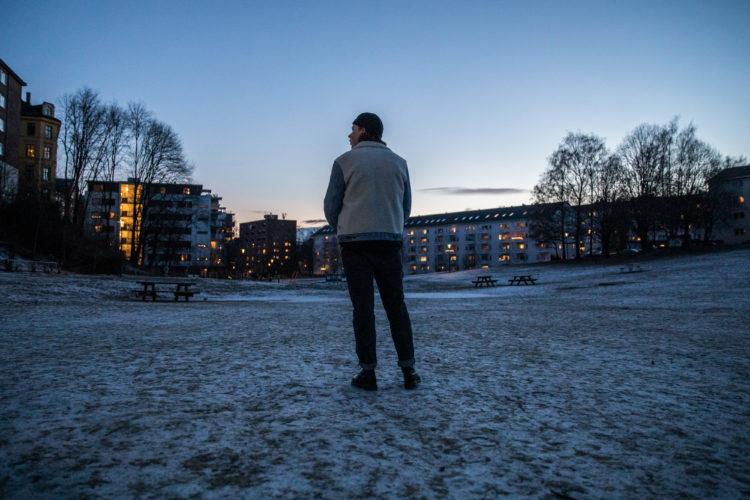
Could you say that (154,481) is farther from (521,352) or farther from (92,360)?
(521,352)

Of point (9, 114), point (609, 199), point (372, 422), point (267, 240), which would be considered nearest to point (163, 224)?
point (9, 114)

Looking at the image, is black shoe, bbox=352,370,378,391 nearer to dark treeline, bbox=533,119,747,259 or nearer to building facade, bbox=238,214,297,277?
dark treeline, bbox=533,119,747,259

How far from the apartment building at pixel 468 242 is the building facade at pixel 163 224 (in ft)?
108

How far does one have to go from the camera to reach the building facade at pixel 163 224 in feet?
111

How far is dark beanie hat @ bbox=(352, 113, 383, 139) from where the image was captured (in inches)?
131

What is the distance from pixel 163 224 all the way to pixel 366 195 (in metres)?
39.2

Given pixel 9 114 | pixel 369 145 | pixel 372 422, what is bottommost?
pixel 372 422

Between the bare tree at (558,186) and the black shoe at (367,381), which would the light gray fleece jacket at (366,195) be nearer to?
the black shoe at (367,381)

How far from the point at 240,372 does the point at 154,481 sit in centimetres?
190

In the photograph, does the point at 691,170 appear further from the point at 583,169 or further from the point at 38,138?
the point at 38,138

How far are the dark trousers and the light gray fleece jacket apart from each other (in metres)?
0.10

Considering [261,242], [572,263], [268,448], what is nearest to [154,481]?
[268,448]

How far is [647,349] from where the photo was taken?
15.1 ft

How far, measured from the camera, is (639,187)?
144 ft
